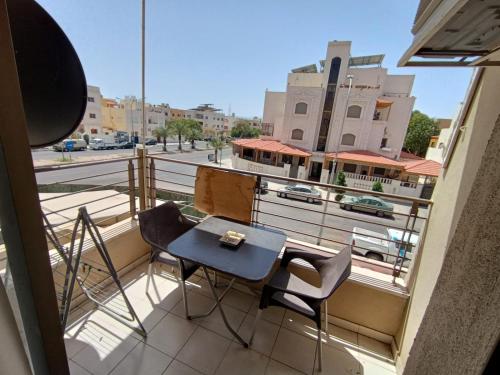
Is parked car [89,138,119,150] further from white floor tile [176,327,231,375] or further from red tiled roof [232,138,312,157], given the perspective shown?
white floor tile [176,327,231,375]

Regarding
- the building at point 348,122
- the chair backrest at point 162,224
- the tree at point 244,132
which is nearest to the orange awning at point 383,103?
the building at point 348,122

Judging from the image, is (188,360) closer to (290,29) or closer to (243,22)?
(290,29)

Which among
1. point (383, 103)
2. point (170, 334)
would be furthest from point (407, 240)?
point (383, 103)

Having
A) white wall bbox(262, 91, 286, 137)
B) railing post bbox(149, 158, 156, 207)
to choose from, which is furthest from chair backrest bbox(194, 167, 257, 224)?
white wall bbox(262, 91, 286, 137)

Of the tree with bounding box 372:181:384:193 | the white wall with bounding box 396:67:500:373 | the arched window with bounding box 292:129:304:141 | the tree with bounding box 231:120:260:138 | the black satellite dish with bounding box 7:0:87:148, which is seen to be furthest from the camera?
the tree with bounding box 231:120:260:138

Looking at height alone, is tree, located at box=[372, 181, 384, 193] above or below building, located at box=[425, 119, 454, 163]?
below

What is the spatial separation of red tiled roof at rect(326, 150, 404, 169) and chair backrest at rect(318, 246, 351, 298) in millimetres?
13593

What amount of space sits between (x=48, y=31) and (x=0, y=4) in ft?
2.46

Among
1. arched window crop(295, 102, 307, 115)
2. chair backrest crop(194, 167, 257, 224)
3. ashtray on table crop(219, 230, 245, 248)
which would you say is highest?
arched window crop(295, 102, 307, 115)

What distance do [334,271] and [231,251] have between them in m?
0.76

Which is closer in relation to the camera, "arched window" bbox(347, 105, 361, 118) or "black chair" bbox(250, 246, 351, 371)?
"black chair" bbox(250, 246, 351, 371)

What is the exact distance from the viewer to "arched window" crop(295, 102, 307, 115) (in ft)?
50.3

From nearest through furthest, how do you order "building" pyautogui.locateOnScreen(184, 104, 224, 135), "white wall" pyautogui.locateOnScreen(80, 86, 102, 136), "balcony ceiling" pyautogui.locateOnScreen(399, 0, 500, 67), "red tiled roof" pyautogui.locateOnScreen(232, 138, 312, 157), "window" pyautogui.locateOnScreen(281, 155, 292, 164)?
1. "balcony ceiling" pyautogui.locateOnScreen(399, 0, 500, 67)
2. "red tiled roof" pyautogui.locateOnScreen(232, 138, 312, 157)
3. "window" pyautogui.locateOnScreen(281, 155, 292, 164)
4. "white wall" pyautogui.locateOnScreen(80, 86, 102, 136)
5. "building" pyautogui.locateOnScreen(184, 104, 224, 135)

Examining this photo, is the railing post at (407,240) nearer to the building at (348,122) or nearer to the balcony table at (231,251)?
the balcony table at (231,251)
